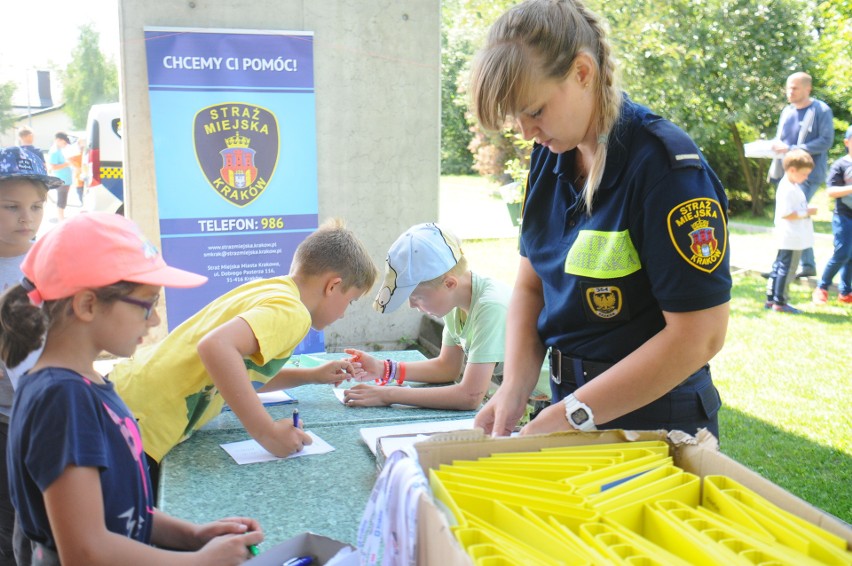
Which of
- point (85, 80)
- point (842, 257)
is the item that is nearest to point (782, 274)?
point (842, 257)

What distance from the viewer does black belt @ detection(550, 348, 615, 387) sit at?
5.46 ft

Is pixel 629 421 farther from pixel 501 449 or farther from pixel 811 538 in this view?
pixel 811 538

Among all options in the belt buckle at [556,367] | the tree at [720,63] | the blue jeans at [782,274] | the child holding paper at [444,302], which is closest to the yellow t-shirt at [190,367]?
the child holding paper at [444,302]

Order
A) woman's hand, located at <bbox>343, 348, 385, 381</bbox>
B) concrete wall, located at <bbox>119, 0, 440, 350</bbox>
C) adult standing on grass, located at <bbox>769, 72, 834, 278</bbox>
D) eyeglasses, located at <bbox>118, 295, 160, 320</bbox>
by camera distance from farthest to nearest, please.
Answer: adult standing on grass, located at <bbox>769, 72, 834, 278</bbox> < concrete wall, located at <bbox>119, 0, 440, 350</bbox> < woman's hand, located at <bbox>343, 348, 385, 381</bbox> < eyeglasses, located at <bbox>118, 295, 160, 320</bbox>

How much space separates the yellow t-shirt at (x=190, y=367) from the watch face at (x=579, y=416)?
945mm

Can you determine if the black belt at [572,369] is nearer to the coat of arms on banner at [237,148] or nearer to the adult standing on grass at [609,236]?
the adult standing on grass at [609,236]

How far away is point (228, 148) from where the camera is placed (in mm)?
4922

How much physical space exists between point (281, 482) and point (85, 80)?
54.6ft

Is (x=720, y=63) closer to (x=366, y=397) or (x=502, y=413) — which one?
(x=366, y=397)

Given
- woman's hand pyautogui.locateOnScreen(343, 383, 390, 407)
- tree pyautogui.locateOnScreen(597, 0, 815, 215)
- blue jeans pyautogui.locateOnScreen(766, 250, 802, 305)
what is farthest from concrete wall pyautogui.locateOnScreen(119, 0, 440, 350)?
tree pyautogui.locateOnScreen(597, 0, 815, 215)

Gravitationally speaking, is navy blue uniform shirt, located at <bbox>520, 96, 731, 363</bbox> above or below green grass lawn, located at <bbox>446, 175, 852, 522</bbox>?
above

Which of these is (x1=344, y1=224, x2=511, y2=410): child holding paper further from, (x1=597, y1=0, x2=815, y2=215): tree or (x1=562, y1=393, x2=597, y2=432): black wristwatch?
(x1=597, y1=0, x2=815, y2=215): tree

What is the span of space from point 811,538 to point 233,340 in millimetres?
1476

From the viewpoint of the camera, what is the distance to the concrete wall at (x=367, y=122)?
5.12 meters
